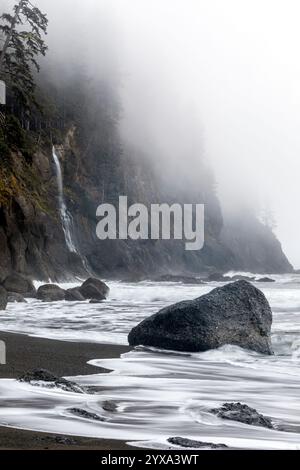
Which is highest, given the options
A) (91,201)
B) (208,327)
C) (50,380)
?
(91,201)

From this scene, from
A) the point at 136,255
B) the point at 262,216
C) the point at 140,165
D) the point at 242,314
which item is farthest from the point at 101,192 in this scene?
the point at 262,216

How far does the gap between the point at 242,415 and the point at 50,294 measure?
71.7ft

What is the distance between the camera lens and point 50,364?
9.61 meters

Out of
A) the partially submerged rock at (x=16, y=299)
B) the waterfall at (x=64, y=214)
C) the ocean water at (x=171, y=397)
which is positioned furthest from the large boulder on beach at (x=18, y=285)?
the waterfall at (x=64, y=214)

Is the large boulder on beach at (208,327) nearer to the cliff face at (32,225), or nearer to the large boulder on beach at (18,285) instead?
the large boulder on beach at (18,285)

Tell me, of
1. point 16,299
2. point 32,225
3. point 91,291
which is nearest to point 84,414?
point 16,299

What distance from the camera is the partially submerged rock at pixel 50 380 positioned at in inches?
276

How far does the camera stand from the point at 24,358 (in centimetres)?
993

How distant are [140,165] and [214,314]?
56.6 meters

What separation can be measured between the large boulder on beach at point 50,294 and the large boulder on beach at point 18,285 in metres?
2.40

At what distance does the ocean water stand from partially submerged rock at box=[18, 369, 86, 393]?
14 centimetres

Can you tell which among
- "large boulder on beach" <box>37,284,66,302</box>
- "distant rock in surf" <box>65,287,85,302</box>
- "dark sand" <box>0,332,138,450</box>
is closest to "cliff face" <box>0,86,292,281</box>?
"large boulder on beach" <box>37,284,66,302</box>

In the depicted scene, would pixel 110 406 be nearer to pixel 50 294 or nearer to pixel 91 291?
pixel 50 294

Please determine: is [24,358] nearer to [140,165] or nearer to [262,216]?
[140,165]
